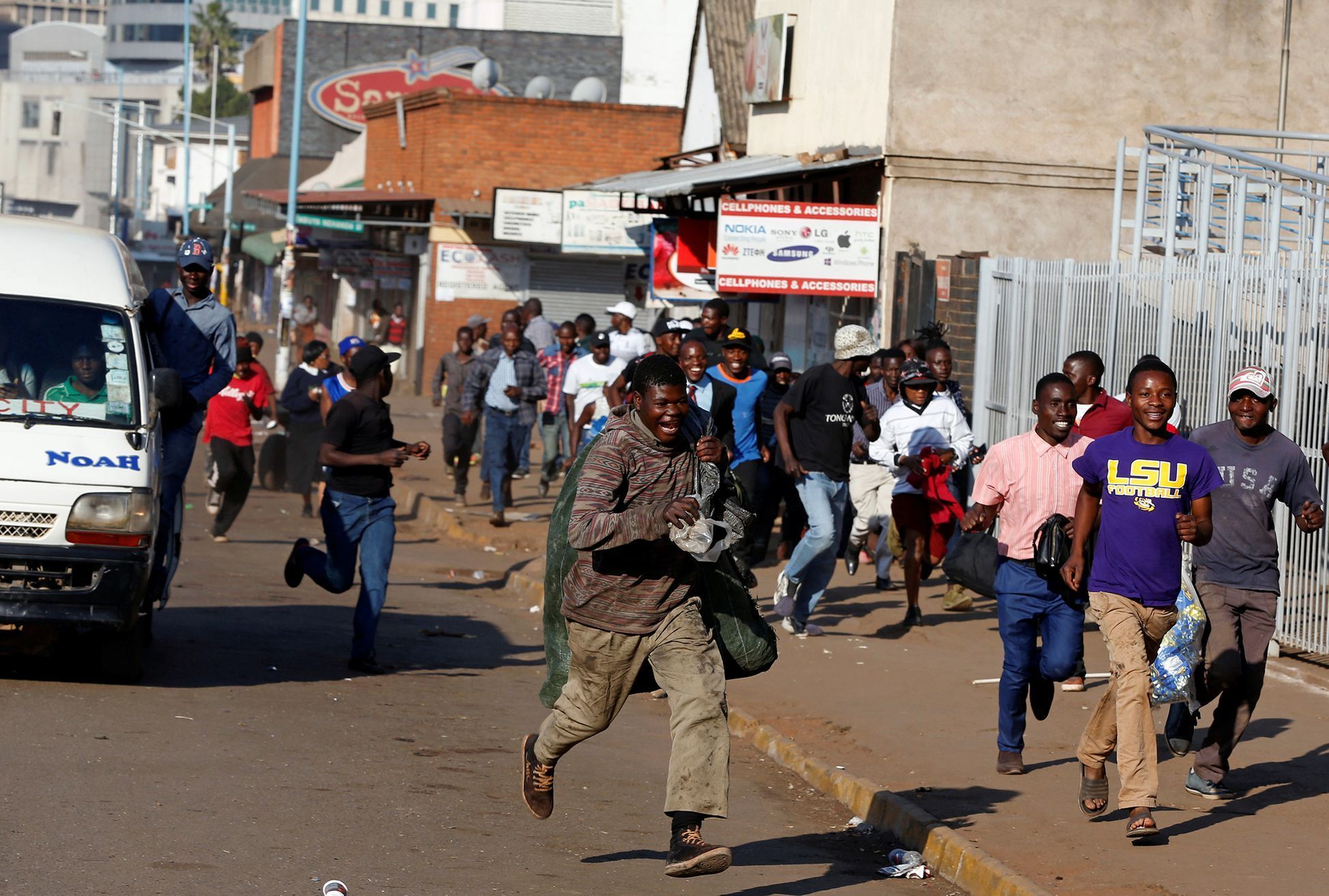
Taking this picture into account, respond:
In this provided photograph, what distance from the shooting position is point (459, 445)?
1900 cm

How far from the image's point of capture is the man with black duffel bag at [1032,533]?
7.83 metres

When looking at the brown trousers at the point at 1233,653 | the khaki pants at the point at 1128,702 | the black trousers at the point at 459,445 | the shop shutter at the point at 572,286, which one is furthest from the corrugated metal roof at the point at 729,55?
the khaki pants at the point at 1128,702

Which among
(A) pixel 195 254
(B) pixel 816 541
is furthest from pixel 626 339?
(A) pixel 195 254

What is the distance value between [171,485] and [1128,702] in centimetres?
541

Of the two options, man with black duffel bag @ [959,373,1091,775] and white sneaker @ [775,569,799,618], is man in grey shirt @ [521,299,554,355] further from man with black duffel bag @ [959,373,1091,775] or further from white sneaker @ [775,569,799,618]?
man with black duffel bag @ [959,373,1091,775]

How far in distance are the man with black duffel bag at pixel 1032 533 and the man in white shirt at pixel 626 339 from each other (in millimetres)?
10624

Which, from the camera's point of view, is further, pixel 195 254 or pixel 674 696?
pixel 195 254

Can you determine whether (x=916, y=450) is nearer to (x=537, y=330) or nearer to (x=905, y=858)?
(x=905, y=858)

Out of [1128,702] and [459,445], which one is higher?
[459,445]

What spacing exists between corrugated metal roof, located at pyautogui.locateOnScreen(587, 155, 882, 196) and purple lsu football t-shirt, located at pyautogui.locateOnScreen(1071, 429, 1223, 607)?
38.2 feet

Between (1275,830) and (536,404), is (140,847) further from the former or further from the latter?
(536,404)

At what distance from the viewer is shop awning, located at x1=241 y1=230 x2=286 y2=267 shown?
165 ft

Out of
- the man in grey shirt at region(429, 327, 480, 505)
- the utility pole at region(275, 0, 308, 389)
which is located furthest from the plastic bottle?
the utility pole at region(275, 0, 308, 389)

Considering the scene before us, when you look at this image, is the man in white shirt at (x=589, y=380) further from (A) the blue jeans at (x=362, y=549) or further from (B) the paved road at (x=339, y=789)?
(A) the blue jeans at (x=362, y=549)
